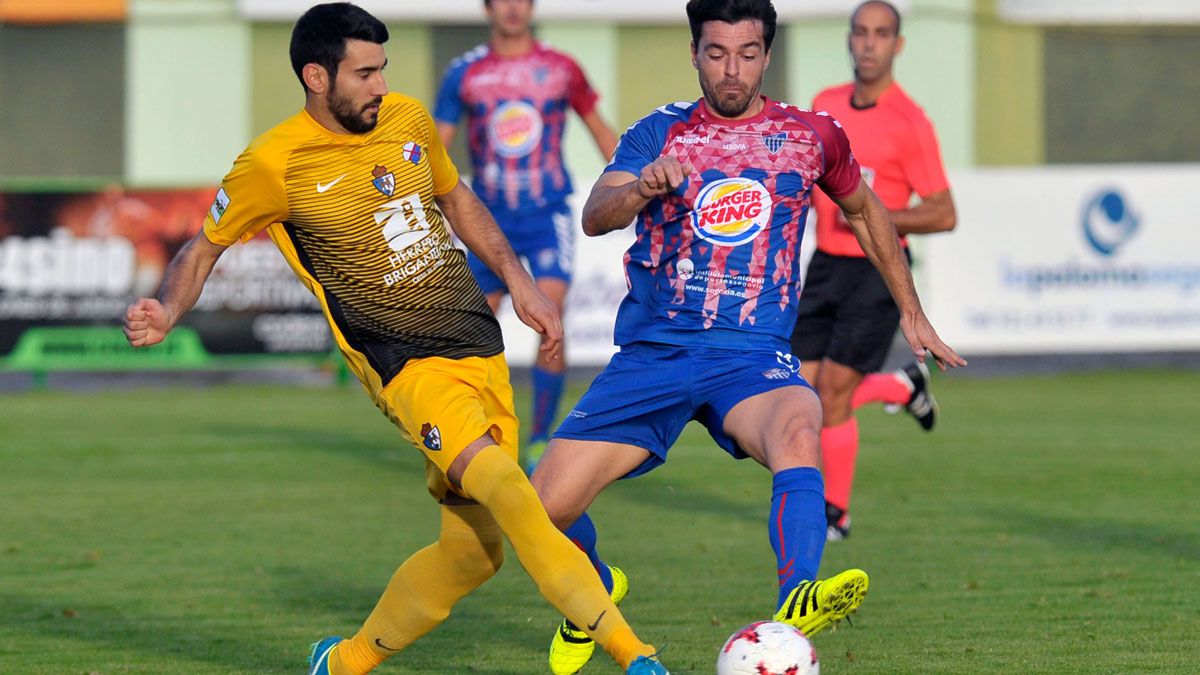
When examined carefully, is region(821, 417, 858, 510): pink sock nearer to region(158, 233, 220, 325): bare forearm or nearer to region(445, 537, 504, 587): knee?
region(445, 537, 504, 587): knee

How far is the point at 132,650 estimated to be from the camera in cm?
680

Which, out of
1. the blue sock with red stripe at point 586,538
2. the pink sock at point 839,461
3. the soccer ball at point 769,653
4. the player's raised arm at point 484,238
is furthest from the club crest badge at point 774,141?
the pink sock at point 839,461

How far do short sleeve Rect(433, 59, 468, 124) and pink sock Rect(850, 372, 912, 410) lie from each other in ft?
9.63

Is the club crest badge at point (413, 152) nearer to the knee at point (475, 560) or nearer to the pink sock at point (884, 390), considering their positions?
the knee at point (475, 560)

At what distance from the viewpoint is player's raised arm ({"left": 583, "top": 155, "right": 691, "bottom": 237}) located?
571cm

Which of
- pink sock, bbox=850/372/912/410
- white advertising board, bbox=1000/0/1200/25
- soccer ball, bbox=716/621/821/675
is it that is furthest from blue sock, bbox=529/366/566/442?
white advertising board, bbox=1000/0/1200/25

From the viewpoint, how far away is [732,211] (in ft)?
20.6

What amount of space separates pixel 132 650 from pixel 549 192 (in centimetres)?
549

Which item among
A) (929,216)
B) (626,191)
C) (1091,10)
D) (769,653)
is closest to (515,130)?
(929,216)

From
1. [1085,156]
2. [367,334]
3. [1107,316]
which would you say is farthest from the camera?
[1085,156]

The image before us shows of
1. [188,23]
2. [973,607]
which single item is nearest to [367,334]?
[973,607]

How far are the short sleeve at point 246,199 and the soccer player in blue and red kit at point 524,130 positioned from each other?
5818 mm

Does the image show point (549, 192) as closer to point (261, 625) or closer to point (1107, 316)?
point (261, 625)

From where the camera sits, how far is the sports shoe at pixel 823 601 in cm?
539
